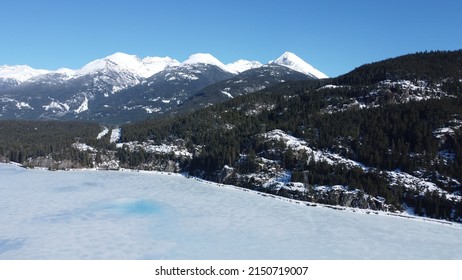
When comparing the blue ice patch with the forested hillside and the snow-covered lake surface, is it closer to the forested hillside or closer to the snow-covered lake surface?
the snow-covered lake surface

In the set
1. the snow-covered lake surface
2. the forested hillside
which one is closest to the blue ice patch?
the snow-covered lake surface

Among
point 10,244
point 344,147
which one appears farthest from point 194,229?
point 344,147

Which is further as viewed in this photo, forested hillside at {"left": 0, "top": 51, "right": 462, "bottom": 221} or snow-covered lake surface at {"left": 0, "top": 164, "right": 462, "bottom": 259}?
forested hillside at {"left": 0, "top": 51, "right": 462, "bottom": 221}

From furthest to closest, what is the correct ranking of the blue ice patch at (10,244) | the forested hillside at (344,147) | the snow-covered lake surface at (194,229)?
the forested hillside at (344,147)
the snow-covered lake surface at (194,229)
the blue ice patch at (10,244)

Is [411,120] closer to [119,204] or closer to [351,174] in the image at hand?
[351,174]

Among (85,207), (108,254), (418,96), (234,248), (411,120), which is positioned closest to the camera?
(108,254)

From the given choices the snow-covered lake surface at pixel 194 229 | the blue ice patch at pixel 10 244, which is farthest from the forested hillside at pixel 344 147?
the blue ice patch at pixel 10 244

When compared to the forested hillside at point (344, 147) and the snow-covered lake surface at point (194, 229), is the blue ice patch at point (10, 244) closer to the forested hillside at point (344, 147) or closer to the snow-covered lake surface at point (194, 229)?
the snow-covered lake surface at point (194, 229)

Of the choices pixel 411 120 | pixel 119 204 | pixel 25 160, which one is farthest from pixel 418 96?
pixel 25 160
